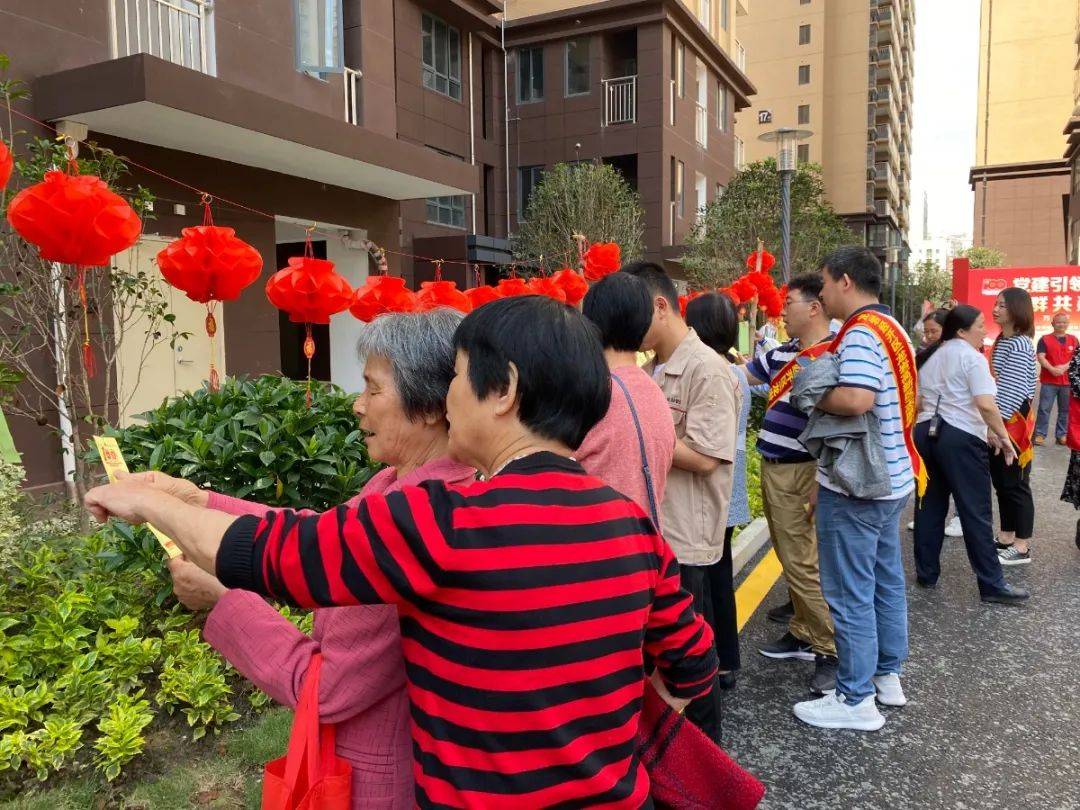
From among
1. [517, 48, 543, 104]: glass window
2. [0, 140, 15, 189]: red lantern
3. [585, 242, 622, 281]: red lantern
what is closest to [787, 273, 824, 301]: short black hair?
[0, 140, 15, 189]: red lantern

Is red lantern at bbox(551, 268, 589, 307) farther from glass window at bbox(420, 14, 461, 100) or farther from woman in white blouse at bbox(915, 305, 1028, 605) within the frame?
glass window at bbox(420, 14, 461, 100)

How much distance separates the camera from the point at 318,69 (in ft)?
33.8

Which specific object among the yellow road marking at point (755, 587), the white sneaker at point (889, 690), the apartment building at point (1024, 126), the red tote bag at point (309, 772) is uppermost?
the apartment building at point (1024, 126)

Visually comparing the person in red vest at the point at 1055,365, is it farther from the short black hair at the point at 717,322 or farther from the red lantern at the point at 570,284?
the short black hair at the point at 717,322

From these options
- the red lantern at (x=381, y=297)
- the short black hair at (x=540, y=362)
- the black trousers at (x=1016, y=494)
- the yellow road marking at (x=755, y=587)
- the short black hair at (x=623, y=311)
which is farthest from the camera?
the black trousers at (x=1016, y=494)

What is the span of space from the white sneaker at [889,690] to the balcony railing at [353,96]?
11133mm

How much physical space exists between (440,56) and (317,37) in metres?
9.12

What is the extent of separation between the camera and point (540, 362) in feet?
4.21

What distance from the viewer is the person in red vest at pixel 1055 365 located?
11.0 metres

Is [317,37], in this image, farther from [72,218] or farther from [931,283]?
[931,283]

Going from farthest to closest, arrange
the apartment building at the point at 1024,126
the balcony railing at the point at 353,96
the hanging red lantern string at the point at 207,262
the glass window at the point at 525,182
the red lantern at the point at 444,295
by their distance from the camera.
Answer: the apartment building at the point at 1024,126
the glass window at the point at 525,182
the balcony railing at the point at 353,96
the red lantern at the point at 444,295
the hanging red lantern string at the point at 207,262

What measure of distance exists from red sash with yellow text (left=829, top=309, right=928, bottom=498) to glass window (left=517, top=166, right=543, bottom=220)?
2011cm

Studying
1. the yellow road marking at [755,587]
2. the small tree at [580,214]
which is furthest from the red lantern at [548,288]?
the small tree at [580,214]

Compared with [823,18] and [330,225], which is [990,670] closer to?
[330,225]
